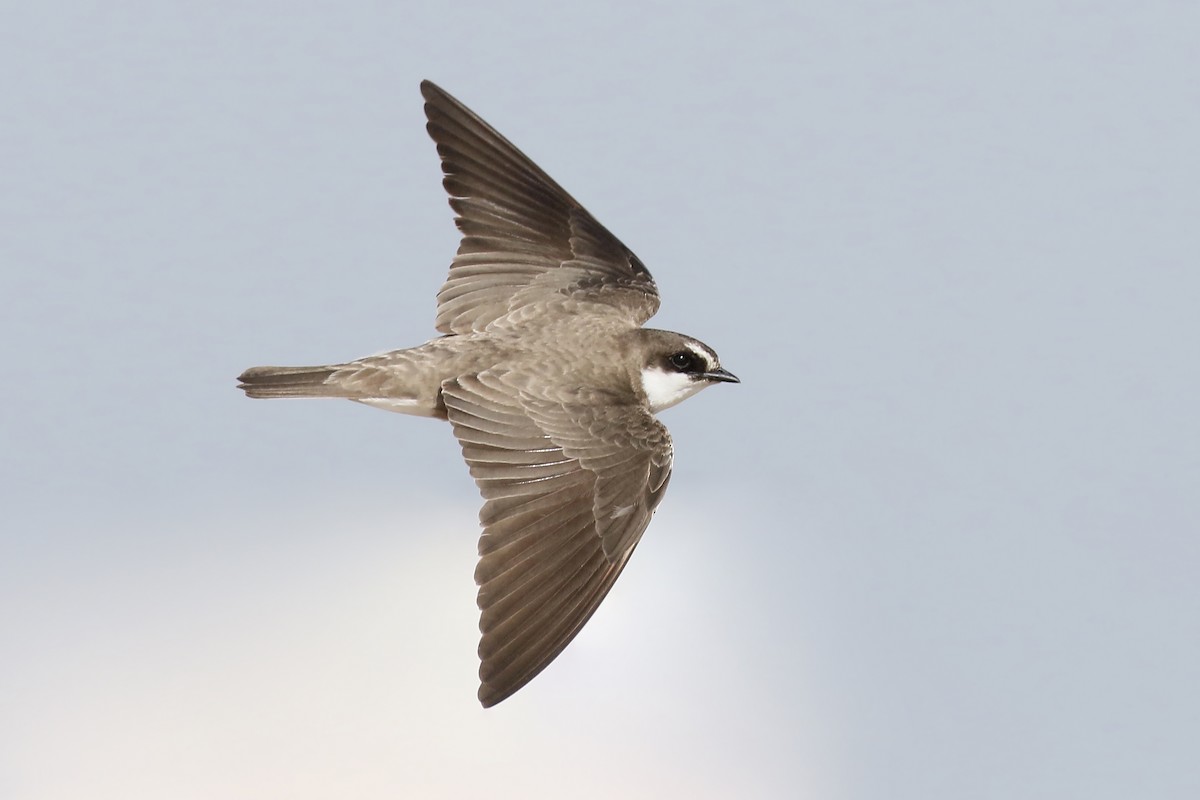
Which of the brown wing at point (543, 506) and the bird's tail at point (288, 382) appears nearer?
the brown wing at point (543, 506)

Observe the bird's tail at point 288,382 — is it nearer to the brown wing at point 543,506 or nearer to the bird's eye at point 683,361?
the brown wing at point 543,506

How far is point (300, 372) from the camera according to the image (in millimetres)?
6930

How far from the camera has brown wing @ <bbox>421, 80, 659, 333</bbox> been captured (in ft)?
24.7

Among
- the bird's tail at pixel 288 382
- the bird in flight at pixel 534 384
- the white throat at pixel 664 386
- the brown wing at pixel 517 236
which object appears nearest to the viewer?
the bird in flight at pixel 534 384

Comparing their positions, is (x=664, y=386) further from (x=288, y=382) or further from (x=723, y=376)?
(x=288, y=382)

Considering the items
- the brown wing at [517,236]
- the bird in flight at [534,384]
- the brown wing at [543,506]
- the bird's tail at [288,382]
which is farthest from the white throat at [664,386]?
the bird's tail at [288,382]

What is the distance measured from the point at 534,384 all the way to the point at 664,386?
701mm

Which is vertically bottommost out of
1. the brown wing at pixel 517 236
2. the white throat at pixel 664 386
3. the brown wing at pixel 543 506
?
the brown wing at pixel 543 506

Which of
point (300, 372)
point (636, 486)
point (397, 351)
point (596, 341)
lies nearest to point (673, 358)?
point (596, 341)

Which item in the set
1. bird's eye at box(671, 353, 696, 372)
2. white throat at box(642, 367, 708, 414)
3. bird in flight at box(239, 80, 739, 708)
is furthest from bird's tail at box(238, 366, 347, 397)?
bird's eye at box(671, 353, 696, 372)

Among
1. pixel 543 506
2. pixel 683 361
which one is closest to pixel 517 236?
pixel 683 361

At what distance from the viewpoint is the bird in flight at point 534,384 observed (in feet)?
20.0

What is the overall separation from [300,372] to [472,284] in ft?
3.37

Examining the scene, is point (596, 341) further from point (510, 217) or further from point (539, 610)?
point (539, 610)
